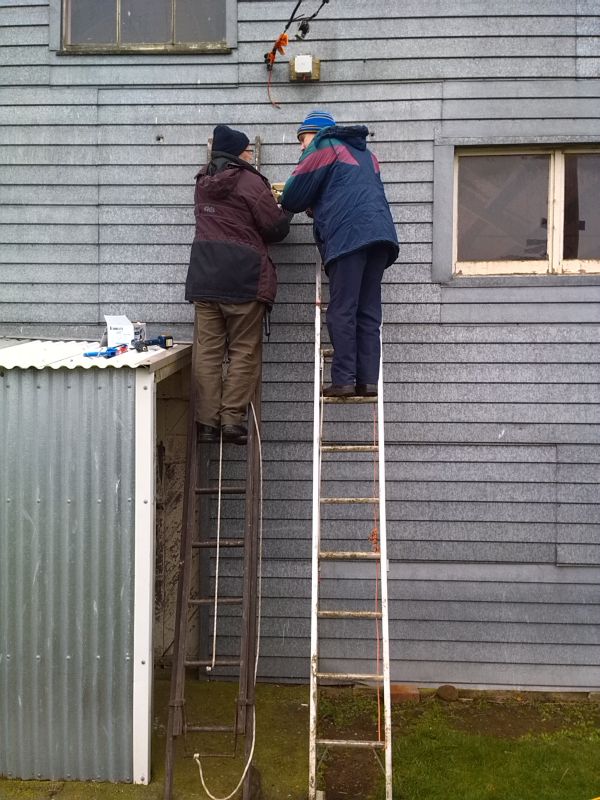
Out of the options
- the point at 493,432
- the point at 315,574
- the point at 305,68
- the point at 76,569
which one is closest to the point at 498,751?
the point at 315,574

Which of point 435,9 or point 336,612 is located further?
point 435,9

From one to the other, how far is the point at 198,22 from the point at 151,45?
38 centimetres

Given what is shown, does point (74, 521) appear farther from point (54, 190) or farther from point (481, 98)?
point (481, 98)

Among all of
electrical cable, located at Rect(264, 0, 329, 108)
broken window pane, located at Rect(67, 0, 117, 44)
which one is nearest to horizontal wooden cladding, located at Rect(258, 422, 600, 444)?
electrical cable, located at Rect(264, 0, 329, 108)

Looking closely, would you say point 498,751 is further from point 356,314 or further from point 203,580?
point 356,314

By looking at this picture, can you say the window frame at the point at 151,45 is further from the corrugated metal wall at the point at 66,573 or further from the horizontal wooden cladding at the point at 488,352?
the corrugated metal wall at the point at 66,573

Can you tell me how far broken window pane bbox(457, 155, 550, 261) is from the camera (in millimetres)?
5871

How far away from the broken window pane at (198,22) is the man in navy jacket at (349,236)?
4.53 ft

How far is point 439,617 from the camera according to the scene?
5.82 metres

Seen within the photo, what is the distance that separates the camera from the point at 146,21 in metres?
5.88

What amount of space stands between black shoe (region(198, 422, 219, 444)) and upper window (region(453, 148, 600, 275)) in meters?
2.20

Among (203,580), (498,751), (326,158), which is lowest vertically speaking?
(498,751)

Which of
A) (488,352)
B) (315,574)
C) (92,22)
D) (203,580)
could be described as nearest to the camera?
(315,574)

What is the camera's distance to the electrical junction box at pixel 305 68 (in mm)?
5625
